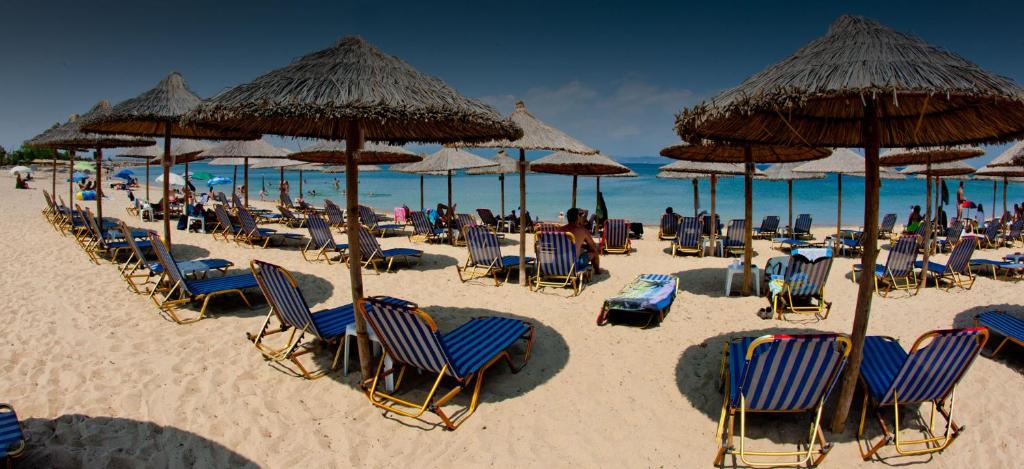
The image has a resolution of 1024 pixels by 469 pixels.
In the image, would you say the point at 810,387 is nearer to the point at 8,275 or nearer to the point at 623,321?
the point at 623,321

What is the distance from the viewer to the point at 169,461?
2.82 m

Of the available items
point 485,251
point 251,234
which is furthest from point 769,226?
point 251,234

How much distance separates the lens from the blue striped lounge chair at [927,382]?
2.87 metres

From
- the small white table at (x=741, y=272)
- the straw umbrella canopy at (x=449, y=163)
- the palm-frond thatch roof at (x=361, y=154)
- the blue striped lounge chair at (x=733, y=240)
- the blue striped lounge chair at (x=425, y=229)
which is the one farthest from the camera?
the blue striped lounge chair at (x=425, y=229)

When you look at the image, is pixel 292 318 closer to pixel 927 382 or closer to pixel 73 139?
pixel 927 382

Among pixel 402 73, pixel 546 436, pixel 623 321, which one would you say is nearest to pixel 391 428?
pixel 546 436

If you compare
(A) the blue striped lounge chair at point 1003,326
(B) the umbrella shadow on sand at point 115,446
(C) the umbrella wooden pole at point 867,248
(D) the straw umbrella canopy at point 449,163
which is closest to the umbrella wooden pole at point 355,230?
(B) the umbrella shadow on sand at point 115,446

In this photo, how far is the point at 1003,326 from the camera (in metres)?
4.46

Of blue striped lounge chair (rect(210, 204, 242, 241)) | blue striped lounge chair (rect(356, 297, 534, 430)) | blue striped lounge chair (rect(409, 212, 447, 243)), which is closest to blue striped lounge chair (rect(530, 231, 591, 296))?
blue striped lounge chair (rect(356, 297, 534, 430))

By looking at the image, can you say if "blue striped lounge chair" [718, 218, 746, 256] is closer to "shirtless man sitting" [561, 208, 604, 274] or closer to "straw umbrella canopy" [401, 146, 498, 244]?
"shirtless man sitting" [561, 208, 604, 274]

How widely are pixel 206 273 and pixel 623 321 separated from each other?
6.12 metres

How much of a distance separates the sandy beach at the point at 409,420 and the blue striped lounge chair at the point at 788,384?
0.13m

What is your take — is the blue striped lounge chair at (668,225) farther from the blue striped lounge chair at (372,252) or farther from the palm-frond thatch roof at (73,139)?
the palm-frond thatch roof at (73,139)

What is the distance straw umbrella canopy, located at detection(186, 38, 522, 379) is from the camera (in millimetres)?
3252
